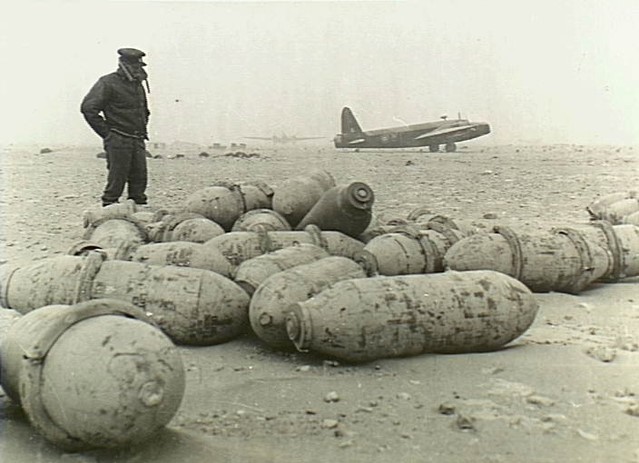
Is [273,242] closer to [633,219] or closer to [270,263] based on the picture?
[270,263]

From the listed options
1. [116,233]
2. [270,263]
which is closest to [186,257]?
[270,263]

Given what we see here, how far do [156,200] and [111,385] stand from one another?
9248 millimetres

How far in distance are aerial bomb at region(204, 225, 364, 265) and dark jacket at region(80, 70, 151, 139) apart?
362 centimetres

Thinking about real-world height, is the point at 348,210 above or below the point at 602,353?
above

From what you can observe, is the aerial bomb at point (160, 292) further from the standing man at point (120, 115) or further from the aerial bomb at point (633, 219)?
the aerial bomb at point (633, 219)

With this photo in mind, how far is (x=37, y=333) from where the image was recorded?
3348 millimetres

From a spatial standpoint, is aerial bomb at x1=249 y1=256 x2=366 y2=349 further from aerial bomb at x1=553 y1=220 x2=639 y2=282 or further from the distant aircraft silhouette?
the distant aircraft silhouette

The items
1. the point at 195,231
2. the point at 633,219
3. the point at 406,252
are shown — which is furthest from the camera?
the point at 633,219

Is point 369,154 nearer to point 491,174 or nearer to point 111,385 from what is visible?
point 491,174

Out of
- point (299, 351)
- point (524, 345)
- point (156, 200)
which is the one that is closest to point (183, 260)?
point (299, 351)

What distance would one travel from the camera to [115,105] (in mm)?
9117

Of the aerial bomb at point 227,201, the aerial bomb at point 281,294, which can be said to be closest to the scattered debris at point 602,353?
the aerial bomb at point 281,294

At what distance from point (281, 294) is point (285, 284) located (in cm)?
10

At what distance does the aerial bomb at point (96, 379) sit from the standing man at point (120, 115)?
238 inches
